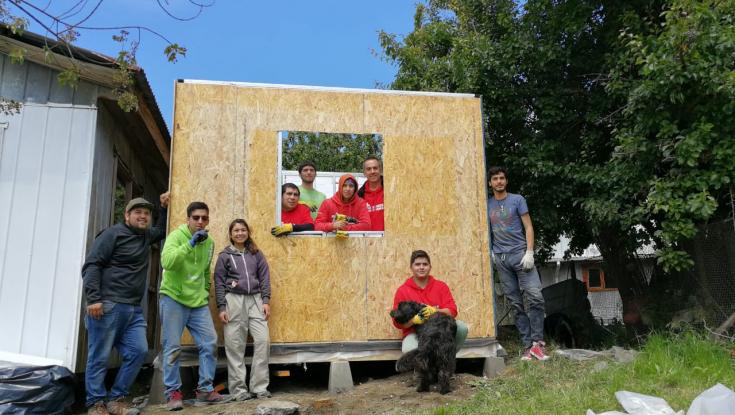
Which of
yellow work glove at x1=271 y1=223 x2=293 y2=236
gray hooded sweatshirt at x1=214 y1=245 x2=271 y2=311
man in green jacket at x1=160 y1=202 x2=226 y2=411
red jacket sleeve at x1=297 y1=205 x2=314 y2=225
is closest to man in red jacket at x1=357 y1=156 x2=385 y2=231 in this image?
red jacket sleeve at x1=297 y1=205 x2=314 y2=225

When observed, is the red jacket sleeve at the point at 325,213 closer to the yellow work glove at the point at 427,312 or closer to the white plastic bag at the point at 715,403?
the yellow work glove at the point at 427,312

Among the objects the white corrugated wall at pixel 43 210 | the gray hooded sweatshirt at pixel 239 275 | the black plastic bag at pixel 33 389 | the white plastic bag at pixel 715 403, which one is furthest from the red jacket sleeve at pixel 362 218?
the white plastic bag at pixel 715 403

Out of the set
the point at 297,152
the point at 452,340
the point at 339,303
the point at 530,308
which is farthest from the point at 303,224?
the point at 297,152

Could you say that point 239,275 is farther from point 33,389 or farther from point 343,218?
point 33,389

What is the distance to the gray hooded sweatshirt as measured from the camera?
560 cm

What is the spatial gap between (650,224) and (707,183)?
2.11 meters

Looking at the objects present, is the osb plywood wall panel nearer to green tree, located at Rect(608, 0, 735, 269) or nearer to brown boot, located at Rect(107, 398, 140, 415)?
brown boot, located at Rect(107, 398, 140, 415)

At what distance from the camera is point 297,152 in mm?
12352

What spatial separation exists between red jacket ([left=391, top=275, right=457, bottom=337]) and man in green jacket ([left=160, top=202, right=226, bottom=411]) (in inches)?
73.2

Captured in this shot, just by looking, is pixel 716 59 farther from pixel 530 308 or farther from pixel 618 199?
pixel 530 308

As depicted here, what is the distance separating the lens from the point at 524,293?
6352 mm

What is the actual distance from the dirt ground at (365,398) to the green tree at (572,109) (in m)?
3.20

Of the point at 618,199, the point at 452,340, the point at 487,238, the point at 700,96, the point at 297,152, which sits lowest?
the point at 452,340

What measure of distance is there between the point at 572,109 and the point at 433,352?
15.7 ft
